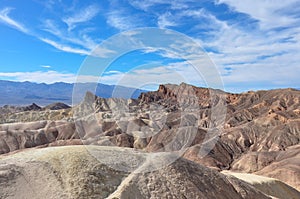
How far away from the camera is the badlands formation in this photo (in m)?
27.4

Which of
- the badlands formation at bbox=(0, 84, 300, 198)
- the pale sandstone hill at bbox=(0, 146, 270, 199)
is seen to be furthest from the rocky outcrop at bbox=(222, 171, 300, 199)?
the pale sandstone hill at bbox=(0, 146, 270, 199)

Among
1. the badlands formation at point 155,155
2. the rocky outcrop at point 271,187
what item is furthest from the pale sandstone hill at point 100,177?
the rocky outcrop at point 271,187

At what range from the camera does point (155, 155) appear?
33156 mm

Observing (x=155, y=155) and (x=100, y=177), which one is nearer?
(x=100, y=177)

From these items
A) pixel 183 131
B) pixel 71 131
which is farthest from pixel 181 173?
pixel 71 131

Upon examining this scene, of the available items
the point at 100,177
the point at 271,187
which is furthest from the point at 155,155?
the point at 271,187

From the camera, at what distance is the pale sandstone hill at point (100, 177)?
2612 cm

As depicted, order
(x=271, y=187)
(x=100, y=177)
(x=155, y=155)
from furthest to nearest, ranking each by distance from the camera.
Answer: (x=271, y=187), (x=155, y=155), (x=100, y=177)

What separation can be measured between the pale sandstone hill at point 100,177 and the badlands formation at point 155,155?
0.24 ft

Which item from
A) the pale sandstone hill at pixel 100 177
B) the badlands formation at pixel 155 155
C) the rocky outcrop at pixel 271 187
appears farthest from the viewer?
the rocky outcrop at pixel 271 187

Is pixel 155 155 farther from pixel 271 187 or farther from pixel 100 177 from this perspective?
pixel 271 187

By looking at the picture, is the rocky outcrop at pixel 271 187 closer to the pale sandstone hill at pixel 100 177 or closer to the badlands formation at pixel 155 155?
the badlands formation at pixel 155 155

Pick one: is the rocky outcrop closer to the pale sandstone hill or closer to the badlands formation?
the badlands formation

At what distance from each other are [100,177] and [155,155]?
21.8 feet
